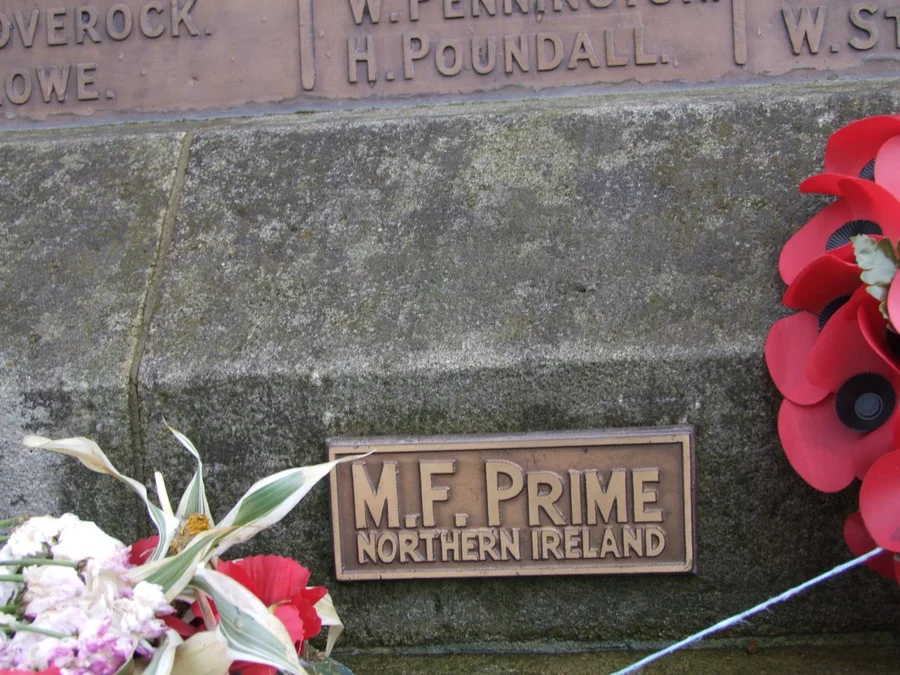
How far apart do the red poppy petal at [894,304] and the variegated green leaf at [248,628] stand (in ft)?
3.42

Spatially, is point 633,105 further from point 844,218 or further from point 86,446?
point 86,446

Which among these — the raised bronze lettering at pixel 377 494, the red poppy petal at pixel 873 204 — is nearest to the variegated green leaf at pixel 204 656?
the raised bronze lettering at pixel 377 494

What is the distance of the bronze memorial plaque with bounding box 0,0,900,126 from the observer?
7.37 feet

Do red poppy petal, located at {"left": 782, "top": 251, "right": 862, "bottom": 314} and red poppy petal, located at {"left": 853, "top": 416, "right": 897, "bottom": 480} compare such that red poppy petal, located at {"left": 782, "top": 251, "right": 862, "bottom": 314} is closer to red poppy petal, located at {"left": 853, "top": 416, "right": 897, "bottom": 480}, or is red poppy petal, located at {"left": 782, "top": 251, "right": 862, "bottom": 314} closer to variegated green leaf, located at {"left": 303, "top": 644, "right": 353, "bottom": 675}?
red poppy petal, located at {"left": 853, "top": 416, "right": 897, "bottom": 480}

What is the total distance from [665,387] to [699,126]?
0.73m

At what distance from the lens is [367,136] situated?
2.22 meters

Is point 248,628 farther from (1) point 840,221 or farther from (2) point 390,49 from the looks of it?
(2) point 390,49

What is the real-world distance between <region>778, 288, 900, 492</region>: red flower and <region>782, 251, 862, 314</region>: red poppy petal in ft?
0.26

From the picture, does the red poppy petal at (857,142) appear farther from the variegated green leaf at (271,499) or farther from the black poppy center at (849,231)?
the variegated green leaf at (271,499)

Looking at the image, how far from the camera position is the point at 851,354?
1.57m

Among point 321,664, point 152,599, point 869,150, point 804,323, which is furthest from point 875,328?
point 152,599

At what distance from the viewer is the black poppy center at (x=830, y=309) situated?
1.63 meters

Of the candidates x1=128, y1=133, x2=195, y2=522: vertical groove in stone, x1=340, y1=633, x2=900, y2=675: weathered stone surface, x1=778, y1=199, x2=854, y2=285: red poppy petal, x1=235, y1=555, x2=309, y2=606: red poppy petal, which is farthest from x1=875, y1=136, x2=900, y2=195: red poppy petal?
x1=128, y1=133, x2=195, y2=522: vertical groove in stone

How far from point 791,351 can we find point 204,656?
1.23 meters
